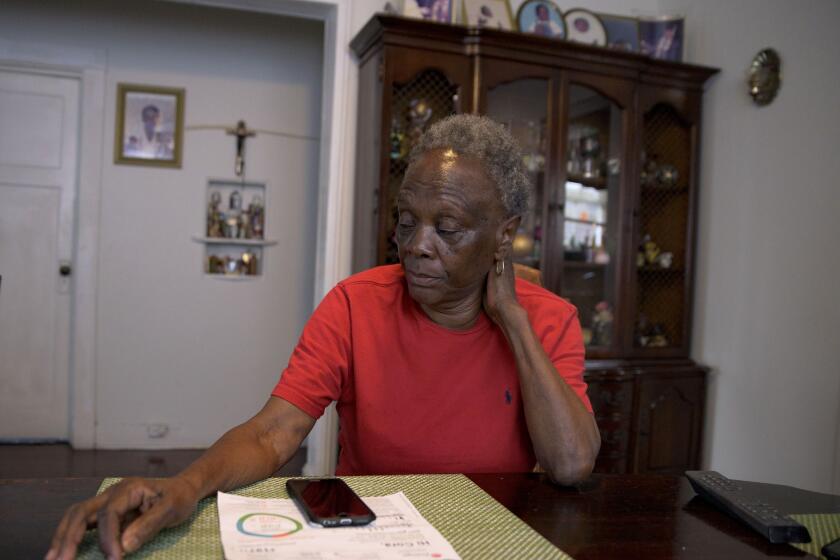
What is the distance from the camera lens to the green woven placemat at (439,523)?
0.82 meters

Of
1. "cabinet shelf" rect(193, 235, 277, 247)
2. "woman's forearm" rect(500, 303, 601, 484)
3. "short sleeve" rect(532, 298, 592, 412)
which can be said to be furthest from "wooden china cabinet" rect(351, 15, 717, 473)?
"woman's forearm" rect(500, 303, 601, 484)

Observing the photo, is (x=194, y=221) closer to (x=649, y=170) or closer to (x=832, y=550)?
(x=649, y=170)

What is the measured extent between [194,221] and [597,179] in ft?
7.21

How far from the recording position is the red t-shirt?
134cm

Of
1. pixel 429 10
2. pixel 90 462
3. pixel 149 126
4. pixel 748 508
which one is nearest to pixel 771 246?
pixel 429 10

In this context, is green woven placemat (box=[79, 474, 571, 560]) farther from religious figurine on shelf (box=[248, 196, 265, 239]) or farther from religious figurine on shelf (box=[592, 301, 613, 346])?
religious figurine on shelf (box=[248, 196, 265, 239])

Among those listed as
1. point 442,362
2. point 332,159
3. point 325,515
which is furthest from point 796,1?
point 325,515

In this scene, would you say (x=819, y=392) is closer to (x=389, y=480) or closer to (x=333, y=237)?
(x=333, y=237)

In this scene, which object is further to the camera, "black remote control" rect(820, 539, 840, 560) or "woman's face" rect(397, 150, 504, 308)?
"woman's face" rect(397, 150, 504, 308)

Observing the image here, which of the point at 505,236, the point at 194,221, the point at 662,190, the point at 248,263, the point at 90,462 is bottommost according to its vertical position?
the point at 90,462

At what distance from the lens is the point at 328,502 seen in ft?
3.05

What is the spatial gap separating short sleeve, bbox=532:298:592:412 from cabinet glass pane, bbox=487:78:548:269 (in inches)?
60.7

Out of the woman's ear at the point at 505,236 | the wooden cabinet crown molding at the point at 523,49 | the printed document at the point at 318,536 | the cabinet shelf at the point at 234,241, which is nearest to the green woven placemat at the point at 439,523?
the printed document at the point at 318,536

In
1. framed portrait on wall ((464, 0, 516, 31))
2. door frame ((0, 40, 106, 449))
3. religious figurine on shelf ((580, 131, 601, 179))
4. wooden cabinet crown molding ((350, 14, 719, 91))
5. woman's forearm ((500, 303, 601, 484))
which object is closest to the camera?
woman's forearm ((500, 303, 601, 484))
